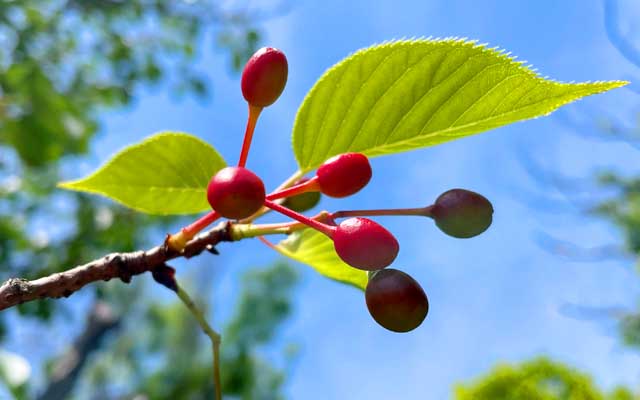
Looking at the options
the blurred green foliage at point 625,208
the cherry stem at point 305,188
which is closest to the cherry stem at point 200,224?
the cherry stem at point 305,188

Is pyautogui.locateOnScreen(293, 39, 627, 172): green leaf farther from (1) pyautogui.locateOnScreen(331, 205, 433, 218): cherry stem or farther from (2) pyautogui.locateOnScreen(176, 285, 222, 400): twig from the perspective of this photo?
(2) pyautogui.locateOnScreen(176, 285, 222, 400): twig

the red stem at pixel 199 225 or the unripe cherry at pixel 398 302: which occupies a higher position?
the red stem at pixel 199 225

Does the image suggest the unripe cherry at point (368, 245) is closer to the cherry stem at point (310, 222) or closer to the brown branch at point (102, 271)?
the cherry stem at point (310, 222)

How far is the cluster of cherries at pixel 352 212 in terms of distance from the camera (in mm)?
672

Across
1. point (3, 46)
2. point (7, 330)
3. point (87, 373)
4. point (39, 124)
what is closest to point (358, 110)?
point (39, 124)

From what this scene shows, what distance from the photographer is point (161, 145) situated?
3.51 ft

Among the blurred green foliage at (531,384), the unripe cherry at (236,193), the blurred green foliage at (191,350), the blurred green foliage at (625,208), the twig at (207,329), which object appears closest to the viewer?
the unripe cherry at (236,193)

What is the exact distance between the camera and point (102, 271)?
853 mm

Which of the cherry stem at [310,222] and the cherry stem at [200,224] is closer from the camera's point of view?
the cherry stem at [310,222]

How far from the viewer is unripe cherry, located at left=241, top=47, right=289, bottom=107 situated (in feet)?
2.76

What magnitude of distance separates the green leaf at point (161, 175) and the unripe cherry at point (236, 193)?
1.25ft

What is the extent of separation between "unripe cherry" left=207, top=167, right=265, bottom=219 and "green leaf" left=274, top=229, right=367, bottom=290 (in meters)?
0.38

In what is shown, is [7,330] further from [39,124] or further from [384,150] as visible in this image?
[384,150]

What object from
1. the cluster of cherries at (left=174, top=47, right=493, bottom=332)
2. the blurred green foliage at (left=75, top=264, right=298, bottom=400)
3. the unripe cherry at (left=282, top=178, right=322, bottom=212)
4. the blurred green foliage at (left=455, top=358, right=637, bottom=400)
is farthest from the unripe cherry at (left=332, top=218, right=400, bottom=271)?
the blurred green foliage at (left=75, top=264, right=298, bottom=400)
